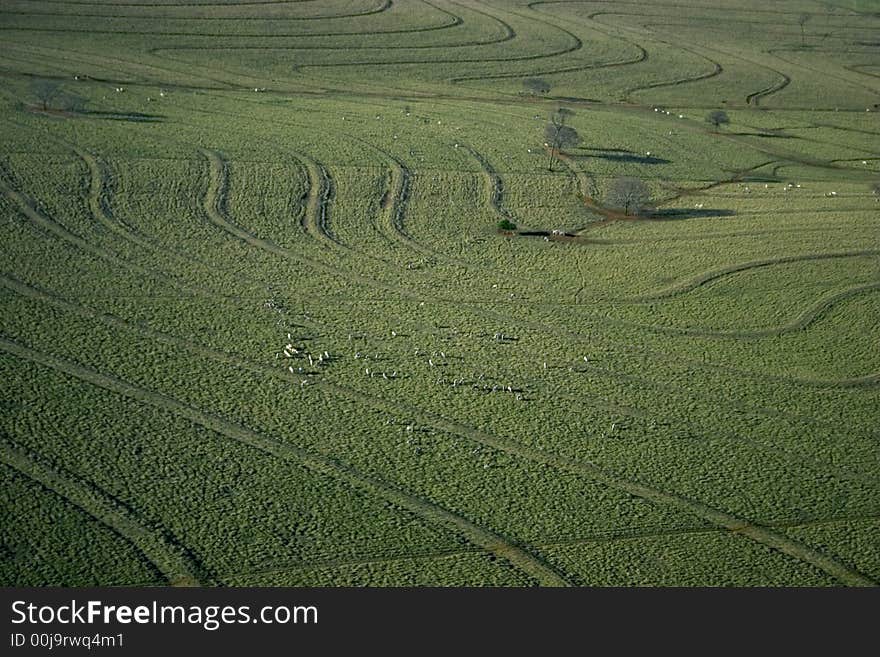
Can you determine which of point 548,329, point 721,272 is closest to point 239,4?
point 721,272

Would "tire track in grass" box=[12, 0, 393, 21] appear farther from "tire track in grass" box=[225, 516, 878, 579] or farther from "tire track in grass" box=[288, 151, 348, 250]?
"tire track in grass" box=[225, 516, 878, 579]

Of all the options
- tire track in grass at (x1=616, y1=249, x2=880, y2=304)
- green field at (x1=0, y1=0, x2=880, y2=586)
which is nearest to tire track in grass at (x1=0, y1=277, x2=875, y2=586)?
green field at (x1=0, y1=0, x2=880, y2=586)

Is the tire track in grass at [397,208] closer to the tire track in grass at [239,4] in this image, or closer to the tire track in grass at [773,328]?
the tire track in grass at [773,328]

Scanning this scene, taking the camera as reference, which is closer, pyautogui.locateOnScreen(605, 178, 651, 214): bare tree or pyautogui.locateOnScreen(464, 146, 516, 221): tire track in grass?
pyautogui.locateOnScreen(464, 146, 516, 221): tire track in grass

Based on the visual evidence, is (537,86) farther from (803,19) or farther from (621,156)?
(803,19)

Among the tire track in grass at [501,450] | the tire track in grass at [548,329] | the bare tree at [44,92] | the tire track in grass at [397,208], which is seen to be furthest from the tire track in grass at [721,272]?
the bare tree at [44,92]

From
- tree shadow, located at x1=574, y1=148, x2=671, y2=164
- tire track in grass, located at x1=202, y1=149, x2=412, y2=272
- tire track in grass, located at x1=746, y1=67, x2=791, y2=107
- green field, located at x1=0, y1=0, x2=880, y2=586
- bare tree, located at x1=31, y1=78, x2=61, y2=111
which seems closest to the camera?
green field, located at x1=0, y1=0, x2=880, y2=586
